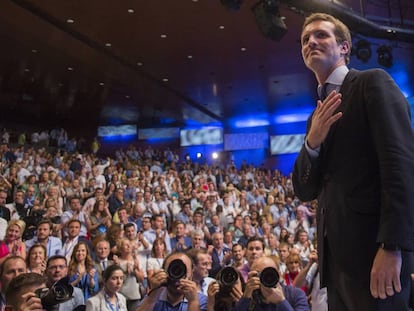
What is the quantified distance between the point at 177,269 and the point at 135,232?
2.49 meters

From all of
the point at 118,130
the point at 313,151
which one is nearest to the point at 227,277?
the point at 313,151

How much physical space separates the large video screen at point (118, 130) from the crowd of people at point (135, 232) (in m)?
→ 5.39

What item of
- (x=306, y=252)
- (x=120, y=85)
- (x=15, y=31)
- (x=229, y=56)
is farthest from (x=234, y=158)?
(x=306, y=252)

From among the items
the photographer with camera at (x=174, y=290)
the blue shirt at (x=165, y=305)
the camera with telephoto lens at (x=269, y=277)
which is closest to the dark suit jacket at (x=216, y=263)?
the photographer with camera at (x=174, y=290)

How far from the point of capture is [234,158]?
1595 centimetres

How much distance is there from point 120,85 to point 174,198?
15.2 feet

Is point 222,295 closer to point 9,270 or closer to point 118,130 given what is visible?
point 9,270

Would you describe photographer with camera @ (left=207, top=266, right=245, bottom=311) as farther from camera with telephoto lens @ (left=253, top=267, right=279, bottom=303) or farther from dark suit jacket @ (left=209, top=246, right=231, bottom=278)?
dark suit jacket @ (left=209, top=246, right=231, bottom=278)

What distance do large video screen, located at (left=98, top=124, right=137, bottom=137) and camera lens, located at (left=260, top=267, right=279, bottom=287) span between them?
533 inches

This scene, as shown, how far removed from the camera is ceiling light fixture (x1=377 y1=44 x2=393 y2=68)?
7352mm

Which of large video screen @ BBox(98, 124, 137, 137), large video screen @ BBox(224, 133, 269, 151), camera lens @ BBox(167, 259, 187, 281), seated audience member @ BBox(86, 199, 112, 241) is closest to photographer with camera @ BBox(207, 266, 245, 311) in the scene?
camera lens @ BBox(167, 259, 187, 281)

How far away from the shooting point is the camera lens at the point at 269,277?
6.48ft

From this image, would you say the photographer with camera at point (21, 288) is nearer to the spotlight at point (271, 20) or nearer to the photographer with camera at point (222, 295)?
the photographer with camera at point (222, 295)

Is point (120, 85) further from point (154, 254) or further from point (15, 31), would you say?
point (154, 254)
